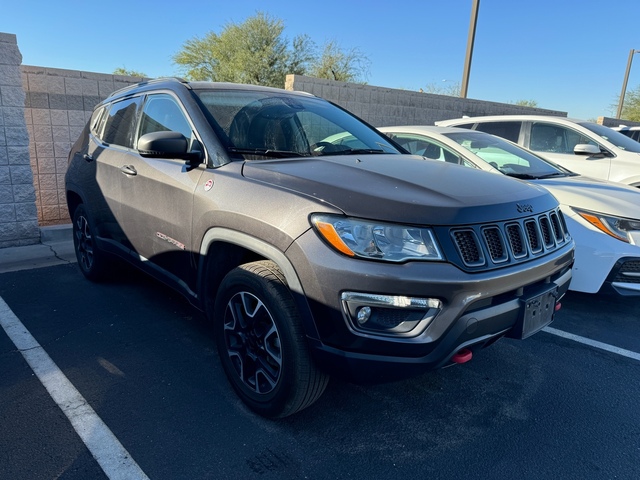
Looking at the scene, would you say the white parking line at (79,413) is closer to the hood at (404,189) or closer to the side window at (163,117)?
the hood at (404,189)

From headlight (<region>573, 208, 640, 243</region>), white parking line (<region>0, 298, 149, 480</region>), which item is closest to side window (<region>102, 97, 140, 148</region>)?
Result: white parking line (<region>0, 298, 149, 480</region>)

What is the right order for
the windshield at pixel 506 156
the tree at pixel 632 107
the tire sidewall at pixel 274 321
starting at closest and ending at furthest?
1. the tire sidewall at pixel 274 321
2. the windshield at pixel 506 156
3. the tree at pixel 632 107

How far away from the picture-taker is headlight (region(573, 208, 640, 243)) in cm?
406

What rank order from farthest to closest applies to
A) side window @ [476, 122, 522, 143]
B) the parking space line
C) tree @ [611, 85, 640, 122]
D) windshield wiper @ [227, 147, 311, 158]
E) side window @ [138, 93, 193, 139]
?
tree @ [611, 85, 640, 122], side window @ [476, 122, 522, 143], the parking space line, side window @ [138, 93, 193, 139], windshield wiper @ [227, 147, 311, 158]

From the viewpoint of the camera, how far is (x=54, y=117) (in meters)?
6.68

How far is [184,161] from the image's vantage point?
3023mm

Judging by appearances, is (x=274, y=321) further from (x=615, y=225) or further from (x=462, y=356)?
(x=615, y=225)

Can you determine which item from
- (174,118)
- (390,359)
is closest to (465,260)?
(390,359)

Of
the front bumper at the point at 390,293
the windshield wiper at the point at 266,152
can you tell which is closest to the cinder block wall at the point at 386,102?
the windshield wiper at the point at 266,152

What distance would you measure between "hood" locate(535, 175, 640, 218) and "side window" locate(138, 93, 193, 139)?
3.34 m

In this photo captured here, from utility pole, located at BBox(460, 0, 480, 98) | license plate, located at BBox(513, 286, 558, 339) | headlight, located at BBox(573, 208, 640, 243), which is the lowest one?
license plate, located at BBox(513, 286, 558, 339)

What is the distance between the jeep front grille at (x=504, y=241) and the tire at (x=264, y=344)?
0.85 meters

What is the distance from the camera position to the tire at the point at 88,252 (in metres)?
4.41

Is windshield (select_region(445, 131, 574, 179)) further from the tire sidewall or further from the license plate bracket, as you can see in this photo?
the tire sidewall
